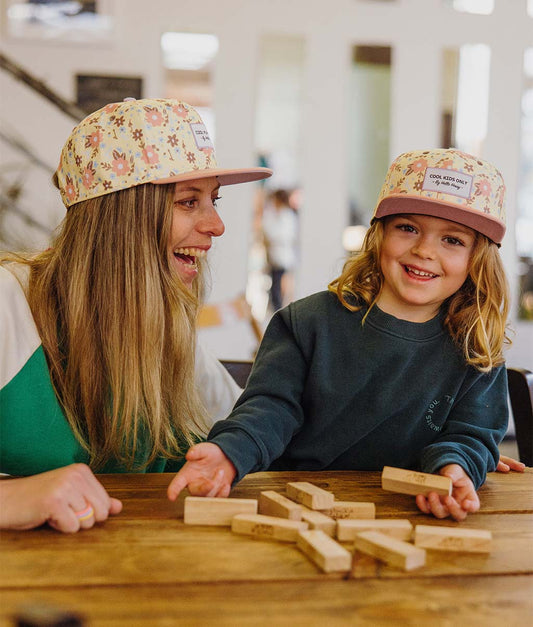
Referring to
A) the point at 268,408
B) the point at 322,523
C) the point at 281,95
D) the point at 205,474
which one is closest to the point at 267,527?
the point at 322,523

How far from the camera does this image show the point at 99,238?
60.2 inches

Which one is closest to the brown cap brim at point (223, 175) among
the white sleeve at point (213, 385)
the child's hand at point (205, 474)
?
the white sleeve at point (213, 385)

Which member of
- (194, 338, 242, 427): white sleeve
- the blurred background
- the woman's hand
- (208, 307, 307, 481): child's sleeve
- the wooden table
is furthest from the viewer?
the blurred background

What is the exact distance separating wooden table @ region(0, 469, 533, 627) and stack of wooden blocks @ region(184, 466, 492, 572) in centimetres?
2

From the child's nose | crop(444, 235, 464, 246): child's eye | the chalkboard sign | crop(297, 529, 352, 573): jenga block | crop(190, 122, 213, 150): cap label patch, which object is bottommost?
crop(297, 529, 352, 573): jenga block

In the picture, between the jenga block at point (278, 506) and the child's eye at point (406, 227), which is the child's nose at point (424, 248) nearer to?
the child's eye at point (406, 227)

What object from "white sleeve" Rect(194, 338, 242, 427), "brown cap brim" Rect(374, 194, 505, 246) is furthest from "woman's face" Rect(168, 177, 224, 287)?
"brown cap brim" Rect(374, 194, 505, 246)

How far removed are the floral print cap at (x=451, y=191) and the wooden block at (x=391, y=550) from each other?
0.85 meters

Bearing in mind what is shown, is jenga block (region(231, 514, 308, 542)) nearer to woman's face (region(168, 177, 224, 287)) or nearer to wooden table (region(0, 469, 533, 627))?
wooden table (region(0, 469, 533, 627))

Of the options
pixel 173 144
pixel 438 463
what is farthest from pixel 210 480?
pixel 173 144

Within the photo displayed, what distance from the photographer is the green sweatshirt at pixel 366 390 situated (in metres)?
1.65

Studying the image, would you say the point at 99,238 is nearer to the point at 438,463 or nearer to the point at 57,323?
the point at 57,323

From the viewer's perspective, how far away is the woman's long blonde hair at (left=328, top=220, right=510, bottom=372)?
170 cm

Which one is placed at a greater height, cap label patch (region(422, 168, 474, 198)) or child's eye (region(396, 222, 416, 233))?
cap label patch (region(422, 168, 474, 198))
